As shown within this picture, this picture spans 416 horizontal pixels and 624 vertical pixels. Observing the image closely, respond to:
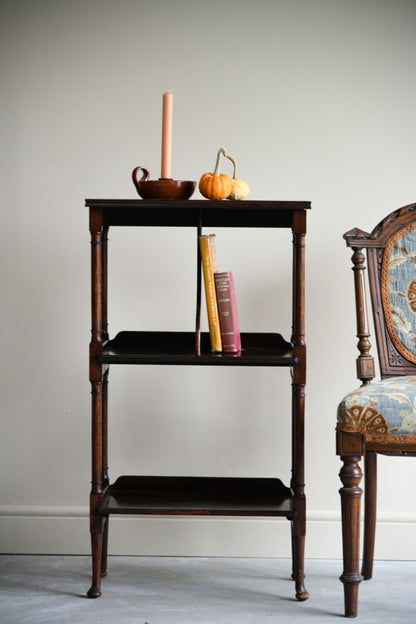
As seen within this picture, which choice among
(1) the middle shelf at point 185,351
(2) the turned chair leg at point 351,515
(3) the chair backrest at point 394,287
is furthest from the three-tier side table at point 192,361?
(3) the chair backrest at point 394,287

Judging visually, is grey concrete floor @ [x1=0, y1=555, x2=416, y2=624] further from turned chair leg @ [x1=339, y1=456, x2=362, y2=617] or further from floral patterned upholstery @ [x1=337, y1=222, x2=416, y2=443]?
floral patterned upholstery @ [x1=337, y1=222, x2=416, y2=443]

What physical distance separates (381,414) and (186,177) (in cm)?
99

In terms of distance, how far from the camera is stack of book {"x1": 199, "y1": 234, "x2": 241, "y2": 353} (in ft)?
5.97

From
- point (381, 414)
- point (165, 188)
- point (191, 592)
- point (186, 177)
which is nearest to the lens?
point (381, 414)

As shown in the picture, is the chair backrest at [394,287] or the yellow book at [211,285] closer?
the yellow book at [211,285]

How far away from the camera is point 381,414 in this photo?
1.69 m

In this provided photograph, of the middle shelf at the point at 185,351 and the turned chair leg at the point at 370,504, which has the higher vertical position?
the middle shelf at the point at 185,351

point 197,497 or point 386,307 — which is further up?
point 386,307

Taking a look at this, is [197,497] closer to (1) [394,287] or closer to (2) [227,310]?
(2) [227,310]

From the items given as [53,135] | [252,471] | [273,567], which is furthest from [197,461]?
[53,135]

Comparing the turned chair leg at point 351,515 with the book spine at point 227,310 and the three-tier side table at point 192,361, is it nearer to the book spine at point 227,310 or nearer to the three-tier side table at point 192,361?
the three-tier side table at point 192,361

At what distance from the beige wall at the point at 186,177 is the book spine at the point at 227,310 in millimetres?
431

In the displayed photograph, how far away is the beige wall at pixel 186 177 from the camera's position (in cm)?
226

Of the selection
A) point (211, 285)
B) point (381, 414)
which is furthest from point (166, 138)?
point (381, 414)
